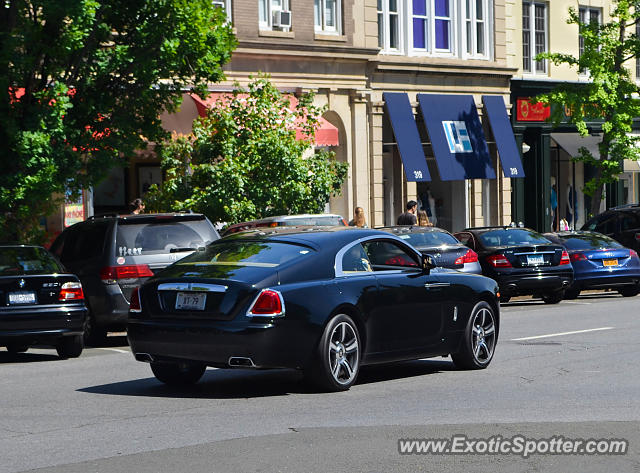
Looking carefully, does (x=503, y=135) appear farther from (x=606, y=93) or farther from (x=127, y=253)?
(x=127, y=253)

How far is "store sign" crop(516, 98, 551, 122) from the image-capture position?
129 feet

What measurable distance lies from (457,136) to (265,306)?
2653 centimetres

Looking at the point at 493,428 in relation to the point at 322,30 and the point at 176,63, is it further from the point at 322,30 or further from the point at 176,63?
the point at 322,30

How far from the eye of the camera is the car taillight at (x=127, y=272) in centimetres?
1658

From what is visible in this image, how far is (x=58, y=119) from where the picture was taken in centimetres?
1881

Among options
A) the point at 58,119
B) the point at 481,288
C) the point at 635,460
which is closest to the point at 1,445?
the point at 635,460

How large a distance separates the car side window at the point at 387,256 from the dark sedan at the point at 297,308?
1cm

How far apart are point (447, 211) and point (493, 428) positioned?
1149 inches

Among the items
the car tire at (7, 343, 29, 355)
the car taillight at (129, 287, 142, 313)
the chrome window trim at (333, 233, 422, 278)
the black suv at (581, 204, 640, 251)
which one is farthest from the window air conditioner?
the car taillight at (129, 287, 142, 313)

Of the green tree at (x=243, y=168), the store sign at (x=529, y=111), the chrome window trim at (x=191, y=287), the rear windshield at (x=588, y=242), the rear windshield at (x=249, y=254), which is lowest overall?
the rear windshield at (x=588, y=242)

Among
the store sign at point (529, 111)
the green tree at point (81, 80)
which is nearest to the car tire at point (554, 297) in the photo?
the green tree at point (81, 80)

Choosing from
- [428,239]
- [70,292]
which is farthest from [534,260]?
[70,292]

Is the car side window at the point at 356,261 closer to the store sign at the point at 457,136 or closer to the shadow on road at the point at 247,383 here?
the shadow on road at the point at 247,383

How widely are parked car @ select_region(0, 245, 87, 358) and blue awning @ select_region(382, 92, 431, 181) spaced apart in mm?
20224
